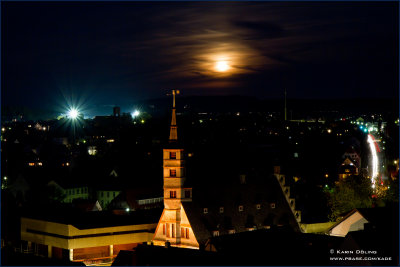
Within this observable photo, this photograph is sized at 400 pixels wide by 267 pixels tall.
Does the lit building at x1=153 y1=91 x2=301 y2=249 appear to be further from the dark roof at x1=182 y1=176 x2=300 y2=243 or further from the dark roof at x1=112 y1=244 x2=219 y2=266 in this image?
the dark roof at x1=112 y1=244 x2=219 y2=266

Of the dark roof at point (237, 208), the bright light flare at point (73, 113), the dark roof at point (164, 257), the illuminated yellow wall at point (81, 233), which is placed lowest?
the dark roof at point (164, 257)

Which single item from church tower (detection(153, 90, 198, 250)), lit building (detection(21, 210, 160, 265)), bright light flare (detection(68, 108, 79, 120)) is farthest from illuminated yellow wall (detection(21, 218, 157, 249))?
bright light flare (detection(68, 108, 79, 120))

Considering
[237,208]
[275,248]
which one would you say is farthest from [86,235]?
[275,248]

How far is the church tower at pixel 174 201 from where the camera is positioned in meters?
38.9

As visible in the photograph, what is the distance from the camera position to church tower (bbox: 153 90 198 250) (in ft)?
128

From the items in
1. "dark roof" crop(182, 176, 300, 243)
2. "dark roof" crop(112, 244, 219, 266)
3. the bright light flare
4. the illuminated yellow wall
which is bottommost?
"dark roof" crop(112, 244, 219, 266)

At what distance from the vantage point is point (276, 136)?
140750mm

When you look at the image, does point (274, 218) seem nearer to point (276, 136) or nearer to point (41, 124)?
point (276, 136)

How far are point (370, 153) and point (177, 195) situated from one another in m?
72.9

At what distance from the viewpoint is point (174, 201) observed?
39906 mm

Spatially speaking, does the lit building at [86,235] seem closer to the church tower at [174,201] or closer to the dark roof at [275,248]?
the church tower at [174,201]

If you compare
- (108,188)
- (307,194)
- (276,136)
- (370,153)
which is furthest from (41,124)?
(307,194)

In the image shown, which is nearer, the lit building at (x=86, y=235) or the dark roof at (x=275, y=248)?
the dark roof at (x=275, y=248)

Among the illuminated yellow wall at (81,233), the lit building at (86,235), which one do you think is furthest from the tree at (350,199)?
the illuminated yellow wall at (81,233)
